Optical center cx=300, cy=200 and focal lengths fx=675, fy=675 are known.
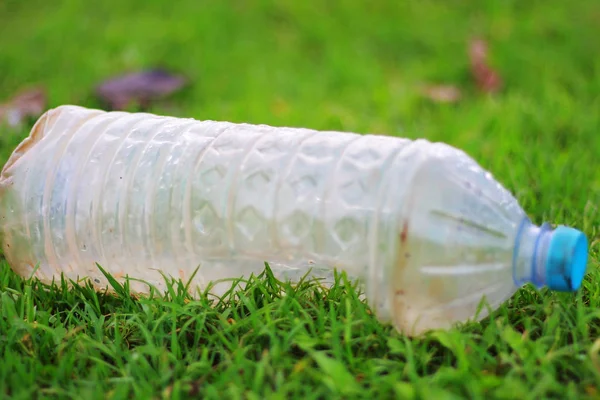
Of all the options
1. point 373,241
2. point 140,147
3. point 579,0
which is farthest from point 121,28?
point 373,241

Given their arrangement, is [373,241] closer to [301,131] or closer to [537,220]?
[301,131]

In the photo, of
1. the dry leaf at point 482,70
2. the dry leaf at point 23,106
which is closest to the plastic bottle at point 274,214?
the dry leaf at point 23,106

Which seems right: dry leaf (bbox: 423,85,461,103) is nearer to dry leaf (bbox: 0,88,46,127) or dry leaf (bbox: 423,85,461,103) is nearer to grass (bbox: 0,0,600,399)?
grass (bbox: 0,0,600,399)

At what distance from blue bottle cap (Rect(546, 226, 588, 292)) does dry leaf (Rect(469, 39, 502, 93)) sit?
2.32m

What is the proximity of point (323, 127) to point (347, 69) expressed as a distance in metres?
0.99

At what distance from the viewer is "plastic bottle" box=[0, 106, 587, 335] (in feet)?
5.09

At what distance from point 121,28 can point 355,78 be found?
5.42 feet

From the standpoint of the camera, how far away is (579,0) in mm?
4613

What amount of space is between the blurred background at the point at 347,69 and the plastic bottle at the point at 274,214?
2.68ft

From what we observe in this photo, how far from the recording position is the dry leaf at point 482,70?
3760mm

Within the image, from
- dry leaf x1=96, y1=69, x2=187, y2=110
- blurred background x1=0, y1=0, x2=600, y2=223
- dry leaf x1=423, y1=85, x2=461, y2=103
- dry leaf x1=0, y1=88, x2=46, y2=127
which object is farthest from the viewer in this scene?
dry leaf x1=423, y1=85, x2=461, y2=103

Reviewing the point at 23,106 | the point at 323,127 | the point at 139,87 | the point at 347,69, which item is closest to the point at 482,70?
the point at 347,69

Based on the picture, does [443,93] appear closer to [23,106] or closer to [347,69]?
[347,69]

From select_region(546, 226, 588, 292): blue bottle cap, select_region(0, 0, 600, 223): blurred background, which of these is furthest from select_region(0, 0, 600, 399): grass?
select_region(546, 226, 588, 292): blue bottle cap
